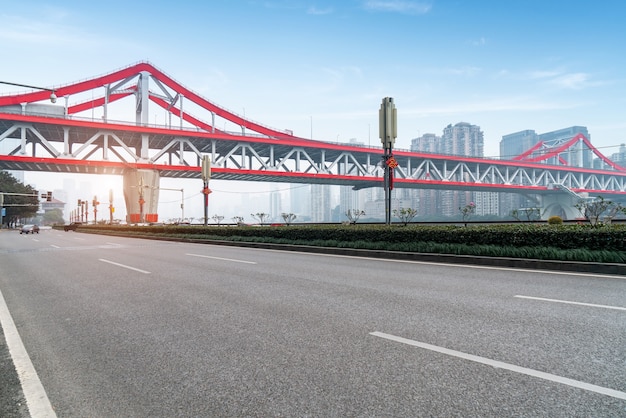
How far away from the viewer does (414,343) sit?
3947 millimetres

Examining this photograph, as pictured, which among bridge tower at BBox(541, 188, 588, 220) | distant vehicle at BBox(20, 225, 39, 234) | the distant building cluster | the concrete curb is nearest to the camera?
the concrete curb

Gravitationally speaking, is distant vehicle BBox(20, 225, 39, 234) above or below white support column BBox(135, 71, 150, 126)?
below

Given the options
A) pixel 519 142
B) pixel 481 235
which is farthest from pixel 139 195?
pixel 519 142

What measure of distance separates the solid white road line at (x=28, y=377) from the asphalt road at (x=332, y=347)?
0.09 meters

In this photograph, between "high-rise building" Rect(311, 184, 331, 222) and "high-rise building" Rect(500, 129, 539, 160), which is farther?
"high-rise building" Rect(500, 129, 539, 160)

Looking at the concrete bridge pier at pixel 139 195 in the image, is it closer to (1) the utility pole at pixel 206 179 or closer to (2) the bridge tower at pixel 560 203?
(1) the utility pole at pixel 206 179

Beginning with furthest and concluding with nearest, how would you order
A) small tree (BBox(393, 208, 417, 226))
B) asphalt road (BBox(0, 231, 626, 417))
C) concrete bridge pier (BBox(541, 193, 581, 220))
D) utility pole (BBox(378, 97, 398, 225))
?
concrete bridge pier (BBox(541, 193, 581, 220)) < small tree (BBox(393, 208, 417, 226)) < utility pole (BBox(378, 97, 398, 225)) < asphalt road (BBox(0, 231, 626, 417))

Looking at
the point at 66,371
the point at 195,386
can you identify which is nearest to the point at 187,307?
the point at 66,371

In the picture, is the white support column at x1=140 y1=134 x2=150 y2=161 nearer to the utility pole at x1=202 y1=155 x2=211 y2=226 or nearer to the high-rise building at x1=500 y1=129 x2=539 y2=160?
the utility pole at x1=202 y1=155 x2=211 y2=226

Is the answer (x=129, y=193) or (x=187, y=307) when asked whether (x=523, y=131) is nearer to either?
(x=129, y=193)

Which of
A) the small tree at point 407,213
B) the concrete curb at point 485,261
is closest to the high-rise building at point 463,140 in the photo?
the small tree at point 407,213

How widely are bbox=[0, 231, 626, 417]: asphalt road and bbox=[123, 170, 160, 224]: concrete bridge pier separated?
50657mm

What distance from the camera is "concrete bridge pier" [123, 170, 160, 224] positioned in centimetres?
5441

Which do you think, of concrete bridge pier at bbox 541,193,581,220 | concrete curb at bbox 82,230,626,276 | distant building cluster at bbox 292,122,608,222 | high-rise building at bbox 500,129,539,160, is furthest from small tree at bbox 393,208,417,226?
high-rise building at bbox 500,129,539,160
